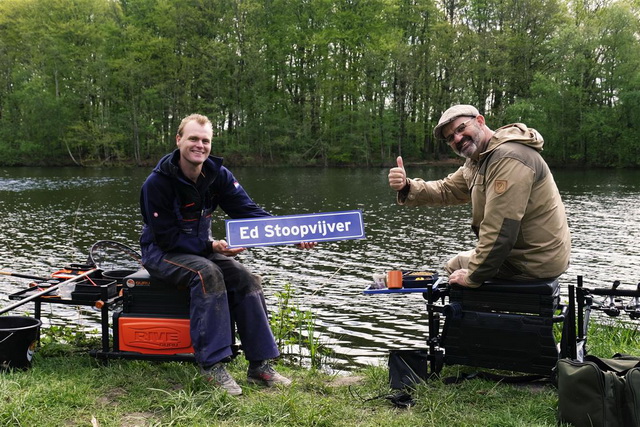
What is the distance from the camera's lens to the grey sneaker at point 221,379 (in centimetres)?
420

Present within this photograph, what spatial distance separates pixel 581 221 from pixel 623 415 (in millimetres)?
17972

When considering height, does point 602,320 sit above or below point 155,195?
below

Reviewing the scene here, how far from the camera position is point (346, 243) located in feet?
53.2

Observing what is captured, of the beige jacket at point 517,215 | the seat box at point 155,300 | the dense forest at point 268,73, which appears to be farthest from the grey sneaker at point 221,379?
the dense forest at point 268,73

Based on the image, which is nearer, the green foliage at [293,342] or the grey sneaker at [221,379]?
the grey sneaker at [221,379]

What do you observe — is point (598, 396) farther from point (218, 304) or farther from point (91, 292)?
point (91, 292)

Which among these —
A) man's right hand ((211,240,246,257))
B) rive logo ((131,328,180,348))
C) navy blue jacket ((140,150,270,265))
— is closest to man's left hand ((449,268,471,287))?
man's right hand ((211,240,246,257))

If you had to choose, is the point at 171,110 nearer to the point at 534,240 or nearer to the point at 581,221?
the point at 581,221

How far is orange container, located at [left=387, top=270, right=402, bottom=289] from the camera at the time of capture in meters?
4.45

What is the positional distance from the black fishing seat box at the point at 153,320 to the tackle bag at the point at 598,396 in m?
2.68

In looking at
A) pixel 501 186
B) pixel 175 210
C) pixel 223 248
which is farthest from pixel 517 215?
pixel 175 210

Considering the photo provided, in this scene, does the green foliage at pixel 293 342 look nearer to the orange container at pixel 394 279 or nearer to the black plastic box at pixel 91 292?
the orange container at pixel 394 279

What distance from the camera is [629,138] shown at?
→ 44469mm

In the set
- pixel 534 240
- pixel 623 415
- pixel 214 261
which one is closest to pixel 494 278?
pixel 534 240
